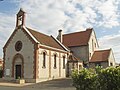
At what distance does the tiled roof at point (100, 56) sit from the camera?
44175 mm

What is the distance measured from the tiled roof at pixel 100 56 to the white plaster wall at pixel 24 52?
16192 millimetres

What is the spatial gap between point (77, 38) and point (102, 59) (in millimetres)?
7686

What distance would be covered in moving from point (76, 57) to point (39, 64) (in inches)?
540

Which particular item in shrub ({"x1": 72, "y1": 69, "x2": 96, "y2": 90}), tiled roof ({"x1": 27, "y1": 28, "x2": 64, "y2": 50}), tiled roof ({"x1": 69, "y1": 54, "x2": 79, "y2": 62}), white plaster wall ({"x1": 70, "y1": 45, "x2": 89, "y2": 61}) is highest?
tiled roof ({"x1": 27, "y1": 28, "x2": 64, "y2": 50})

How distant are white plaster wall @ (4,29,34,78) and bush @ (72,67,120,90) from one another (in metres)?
21.3

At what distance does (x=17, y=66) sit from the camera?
35.8m

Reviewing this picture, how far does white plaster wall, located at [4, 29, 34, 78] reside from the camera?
33969mm

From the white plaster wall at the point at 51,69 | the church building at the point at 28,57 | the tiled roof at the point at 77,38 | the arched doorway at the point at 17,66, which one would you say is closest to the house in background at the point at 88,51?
the tiled roof at the point at 77,38

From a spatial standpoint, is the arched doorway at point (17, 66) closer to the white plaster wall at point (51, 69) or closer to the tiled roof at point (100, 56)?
the white plaster wall at point (51, 69)

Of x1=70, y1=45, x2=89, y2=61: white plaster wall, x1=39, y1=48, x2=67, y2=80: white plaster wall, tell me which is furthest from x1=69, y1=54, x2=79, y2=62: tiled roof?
x1=70, y1=45, x2=89, y2=61: white plaster wall

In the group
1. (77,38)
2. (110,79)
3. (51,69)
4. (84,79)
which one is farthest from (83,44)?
(110,79)

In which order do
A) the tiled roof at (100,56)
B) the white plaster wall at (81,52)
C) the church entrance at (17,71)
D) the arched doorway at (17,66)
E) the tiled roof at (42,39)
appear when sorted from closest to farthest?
1. the arched doorway at (17,66)
2. the church entrance at (17,71)
3. the tiled roof at (42,39)
4. the tiled roof at (100,56)
5. the white plaster wall at (81,52)

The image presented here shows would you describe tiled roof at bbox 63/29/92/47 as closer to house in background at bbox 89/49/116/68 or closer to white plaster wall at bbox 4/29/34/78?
house in background at bbox 89/49/116/68

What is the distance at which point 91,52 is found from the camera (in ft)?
153
